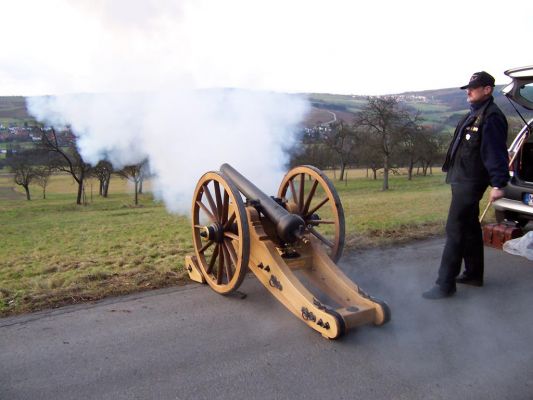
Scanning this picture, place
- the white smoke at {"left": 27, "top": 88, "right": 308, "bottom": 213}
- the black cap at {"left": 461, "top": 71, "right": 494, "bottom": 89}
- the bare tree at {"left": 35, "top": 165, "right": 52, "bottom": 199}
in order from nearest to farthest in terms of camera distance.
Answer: the black cap at {"left": 461, "top": 71, "right": 494, "bottom": 89} < the white smoke at {"left": 27, "top": 88, "right": 308, "bottom": 213} < the bare tree at {"left": 35, "top": 165, "right": 52, "bottom": 199}

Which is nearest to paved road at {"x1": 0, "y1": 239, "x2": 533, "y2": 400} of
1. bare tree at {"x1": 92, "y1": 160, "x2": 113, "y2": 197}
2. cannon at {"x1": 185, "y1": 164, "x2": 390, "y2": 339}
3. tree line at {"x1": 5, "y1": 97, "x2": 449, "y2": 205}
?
cannon at {"x1": 185, "y1": 164, "x2": 390, "y2": 339}

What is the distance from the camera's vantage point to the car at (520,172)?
5699mm

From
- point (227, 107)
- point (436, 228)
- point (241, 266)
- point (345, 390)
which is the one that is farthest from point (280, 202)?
point (436, 228)

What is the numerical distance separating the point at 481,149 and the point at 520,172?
7.96ft

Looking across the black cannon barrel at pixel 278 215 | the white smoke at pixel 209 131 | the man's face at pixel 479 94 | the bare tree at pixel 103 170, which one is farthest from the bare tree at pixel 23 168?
the man's face at pixel 479 94

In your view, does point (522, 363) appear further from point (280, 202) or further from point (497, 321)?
point (280, 202)

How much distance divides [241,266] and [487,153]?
2321 mm

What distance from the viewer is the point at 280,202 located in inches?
193

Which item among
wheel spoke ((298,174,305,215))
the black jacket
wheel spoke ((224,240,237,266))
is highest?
the black jacket

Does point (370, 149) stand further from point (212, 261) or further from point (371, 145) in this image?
point (212, 261)

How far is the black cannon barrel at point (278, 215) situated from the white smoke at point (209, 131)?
2.40 metres

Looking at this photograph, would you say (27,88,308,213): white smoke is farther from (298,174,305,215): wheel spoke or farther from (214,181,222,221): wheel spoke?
(214,181,222,221): wheel spoke

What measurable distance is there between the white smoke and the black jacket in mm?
3229

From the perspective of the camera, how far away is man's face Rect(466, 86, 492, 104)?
4.25 m
